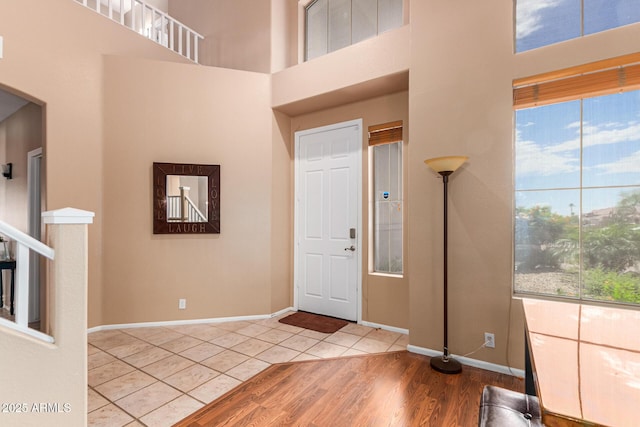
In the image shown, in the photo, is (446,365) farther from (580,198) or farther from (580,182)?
(580,182)

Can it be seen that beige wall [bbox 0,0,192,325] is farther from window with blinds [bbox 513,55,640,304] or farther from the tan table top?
window with blinds [bbox 513,55,640,304]

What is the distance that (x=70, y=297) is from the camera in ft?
5.21

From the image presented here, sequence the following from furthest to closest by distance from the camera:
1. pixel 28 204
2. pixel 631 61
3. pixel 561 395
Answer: pixel 28 204 → pixel 631 61 → pixel 561 395

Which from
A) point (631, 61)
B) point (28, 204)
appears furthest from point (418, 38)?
point (28, 204)

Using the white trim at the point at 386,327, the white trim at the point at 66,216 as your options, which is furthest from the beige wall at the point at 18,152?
the white trim at the point at 386,327

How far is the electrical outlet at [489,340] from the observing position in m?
2.63

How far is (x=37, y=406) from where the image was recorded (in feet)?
4.97

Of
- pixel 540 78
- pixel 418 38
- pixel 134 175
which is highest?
pixel 418 38

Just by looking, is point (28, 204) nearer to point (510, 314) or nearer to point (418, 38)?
point (418, 38)

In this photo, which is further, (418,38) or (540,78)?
(418,38)

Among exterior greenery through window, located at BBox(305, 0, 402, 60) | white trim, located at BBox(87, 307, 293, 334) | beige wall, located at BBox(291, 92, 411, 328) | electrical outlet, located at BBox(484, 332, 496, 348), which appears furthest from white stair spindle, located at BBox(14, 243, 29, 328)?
exterior greenery through window, located at BBox(305, 0, 402, 60)

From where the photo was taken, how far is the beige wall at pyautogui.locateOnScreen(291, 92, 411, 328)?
355 cm

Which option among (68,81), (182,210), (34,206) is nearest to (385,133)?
(182,210)

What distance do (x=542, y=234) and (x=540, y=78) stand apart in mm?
1286
